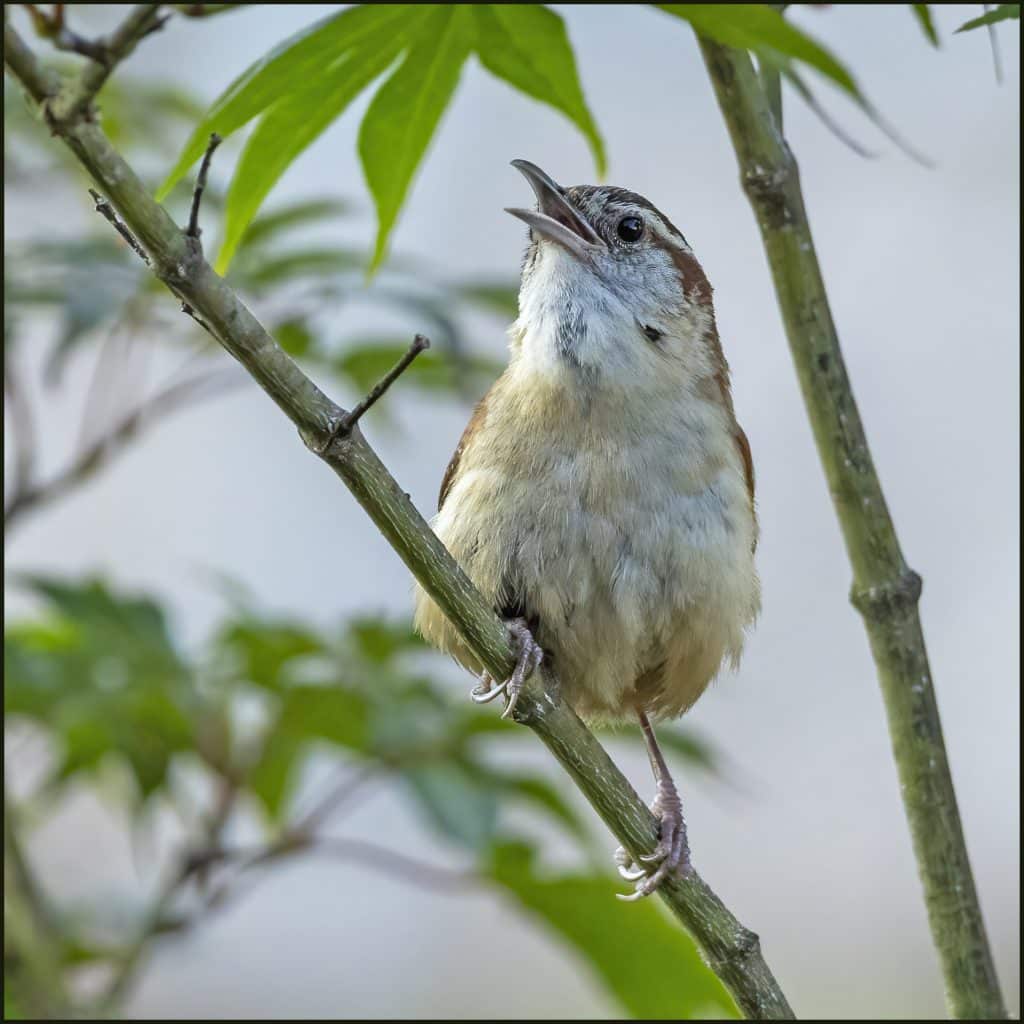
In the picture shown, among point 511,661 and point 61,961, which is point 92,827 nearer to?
point 61,961

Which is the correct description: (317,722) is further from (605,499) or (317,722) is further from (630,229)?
(630,229)

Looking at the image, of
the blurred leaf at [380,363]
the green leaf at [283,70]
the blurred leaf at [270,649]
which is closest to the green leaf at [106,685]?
the blurred leaf at [270,649]

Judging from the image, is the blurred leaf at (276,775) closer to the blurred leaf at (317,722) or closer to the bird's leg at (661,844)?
the blurred leaf at (317,722)

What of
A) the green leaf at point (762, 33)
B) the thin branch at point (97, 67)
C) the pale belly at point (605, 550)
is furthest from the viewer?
the pale belly at point (605, 550)

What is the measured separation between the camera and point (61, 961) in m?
3.29

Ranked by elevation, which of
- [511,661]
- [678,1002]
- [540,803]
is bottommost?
[678,1002]

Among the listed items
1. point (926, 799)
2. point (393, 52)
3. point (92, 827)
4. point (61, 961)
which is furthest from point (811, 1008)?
point (393, 52)

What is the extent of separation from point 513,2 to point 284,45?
1.13 ft

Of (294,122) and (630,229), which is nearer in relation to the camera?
(294,122)

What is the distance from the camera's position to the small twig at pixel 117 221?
5.18 ft

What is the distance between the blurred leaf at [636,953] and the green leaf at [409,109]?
1825 mm

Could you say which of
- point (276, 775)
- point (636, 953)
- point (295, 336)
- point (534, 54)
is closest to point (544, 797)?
point (636, 953)

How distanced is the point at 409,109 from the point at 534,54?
21 cm

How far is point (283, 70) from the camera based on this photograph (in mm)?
1979
